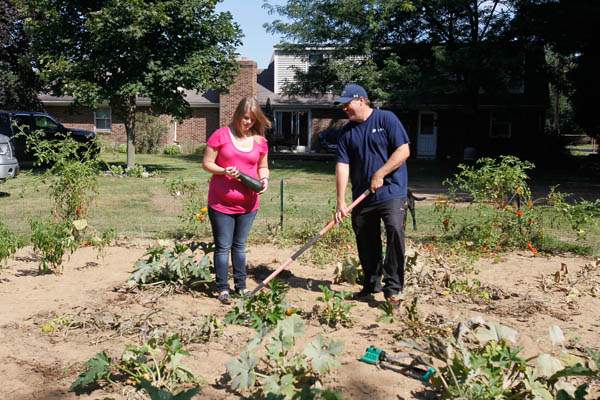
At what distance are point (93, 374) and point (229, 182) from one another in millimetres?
2097

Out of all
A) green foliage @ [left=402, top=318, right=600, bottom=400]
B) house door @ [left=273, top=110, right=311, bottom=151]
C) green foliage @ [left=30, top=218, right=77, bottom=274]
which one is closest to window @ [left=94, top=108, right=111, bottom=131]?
house door @ [left=273, top=110, right=311, bottom=151]

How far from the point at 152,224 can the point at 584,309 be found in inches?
244

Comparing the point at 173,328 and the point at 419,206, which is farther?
the point at 419,206

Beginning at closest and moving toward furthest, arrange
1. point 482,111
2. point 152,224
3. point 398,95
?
point 152,224
point 398,95
point 482,111

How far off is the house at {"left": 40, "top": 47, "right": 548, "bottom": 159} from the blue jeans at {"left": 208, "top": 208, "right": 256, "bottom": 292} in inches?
873

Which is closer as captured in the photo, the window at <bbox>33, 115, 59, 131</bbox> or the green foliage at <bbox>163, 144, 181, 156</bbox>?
the window at <bbox>33, 115, 59, 131</bbox>

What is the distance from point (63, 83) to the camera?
17562 millimetres

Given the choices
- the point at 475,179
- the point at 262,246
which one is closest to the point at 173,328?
the point at 262,246

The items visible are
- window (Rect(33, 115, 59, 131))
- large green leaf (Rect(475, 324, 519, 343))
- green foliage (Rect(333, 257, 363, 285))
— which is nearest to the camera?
large green leaf (Rect(475, 324, 519, 343))

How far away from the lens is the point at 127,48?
57.2 ft

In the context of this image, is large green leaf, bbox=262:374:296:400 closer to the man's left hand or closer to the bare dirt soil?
the bare dirt soil

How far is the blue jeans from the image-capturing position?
5145 mm

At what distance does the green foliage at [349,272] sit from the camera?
575cm

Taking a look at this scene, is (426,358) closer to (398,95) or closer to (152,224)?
(152,224)
